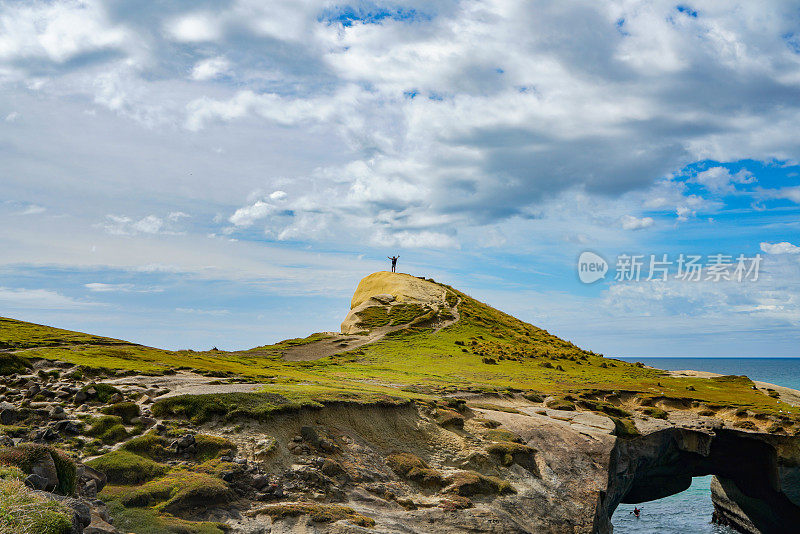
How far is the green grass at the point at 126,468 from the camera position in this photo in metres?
20.3

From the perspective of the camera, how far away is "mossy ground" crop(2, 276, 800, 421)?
31.6 metres

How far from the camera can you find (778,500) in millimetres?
45969

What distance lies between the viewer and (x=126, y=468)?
20625 millimetres

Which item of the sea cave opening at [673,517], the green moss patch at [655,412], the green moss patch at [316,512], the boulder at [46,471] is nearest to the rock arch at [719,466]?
the green moss patch at [655,412]

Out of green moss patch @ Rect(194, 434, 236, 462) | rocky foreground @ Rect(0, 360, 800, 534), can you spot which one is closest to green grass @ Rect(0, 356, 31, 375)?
rocky foreground @ Rect(0, 360, 800, 534)

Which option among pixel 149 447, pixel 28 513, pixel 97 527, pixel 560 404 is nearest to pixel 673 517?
pixel 560 404

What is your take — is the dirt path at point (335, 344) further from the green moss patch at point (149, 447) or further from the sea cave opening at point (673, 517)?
the green moss patch at point (149, 447)

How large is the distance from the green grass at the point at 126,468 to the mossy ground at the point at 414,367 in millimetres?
3983

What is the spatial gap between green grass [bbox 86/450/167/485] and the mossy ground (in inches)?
157

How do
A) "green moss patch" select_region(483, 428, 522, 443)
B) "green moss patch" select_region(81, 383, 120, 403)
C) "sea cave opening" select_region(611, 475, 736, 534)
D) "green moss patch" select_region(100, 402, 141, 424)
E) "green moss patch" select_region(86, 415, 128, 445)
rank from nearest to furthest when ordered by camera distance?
"green moss patch" select_region(86, 415, 128, 445) → "green moss patch" select_region(100, 402, 141, 424) → "green moss patch" select_region(81, 383, 120, 403) → "green moss patch" select_region(483, 428, 522, 443) → "sea cave opening" select_region(611, 475, 736, 534)

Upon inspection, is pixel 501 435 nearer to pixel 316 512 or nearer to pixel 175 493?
pixel 316 512

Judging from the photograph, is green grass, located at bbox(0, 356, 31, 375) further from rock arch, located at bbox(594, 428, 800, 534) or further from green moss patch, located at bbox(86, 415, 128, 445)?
rock arch, located at bbox(594, 428, 800, 534)

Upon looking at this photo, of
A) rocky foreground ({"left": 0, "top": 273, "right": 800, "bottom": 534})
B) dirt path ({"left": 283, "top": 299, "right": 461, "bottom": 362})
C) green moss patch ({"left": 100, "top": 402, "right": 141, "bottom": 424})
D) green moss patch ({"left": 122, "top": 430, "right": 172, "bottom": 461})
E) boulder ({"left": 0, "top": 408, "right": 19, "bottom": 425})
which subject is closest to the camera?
rocky foreground ({"left": 0, "top": 273, "right": 800, "bottom": 534})

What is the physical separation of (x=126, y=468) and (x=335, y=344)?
60624 mm
